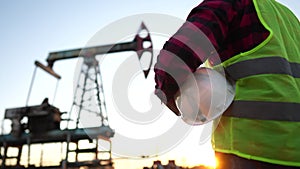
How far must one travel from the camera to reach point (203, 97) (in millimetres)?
1216

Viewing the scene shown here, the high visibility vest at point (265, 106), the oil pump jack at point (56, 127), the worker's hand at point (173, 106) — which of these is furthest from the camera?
the oil pump jack at point (56, 127)

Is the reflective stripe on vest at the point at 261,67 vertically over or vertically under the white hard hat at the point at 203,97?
over

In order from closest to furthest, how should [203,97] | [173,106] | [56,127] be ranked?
[203,97]
[173,106]
[56,127]

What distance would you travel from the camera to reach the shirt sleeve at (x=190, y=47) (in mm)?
1222

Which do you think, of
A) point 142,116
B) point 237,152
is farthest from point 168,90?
point 237,152

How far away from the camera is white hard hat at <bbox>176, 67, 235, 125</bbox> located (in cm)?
121

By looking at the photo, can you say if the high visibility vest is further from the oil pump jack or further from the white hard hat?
the oil pump jack

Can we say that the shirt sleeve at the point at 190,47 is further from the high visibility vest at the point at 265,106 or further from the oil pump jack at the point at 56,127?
the oil pump jack at the point at 56,127

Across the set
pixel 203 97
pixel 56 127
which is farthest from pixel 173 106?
pixel 56 127

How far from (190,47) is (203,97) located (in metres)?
0.20

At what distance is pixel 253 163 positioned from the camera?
123 centimetres

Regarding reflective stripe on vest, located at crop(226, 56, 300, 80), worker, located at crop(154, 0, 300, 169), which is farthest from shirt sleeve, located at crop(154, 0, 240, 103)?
reflective stripe on vest, located at crop(226, 56, 300, 80)

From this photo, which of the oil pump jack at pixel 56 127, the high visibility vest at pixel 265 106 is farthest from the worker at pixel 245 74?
the oil pump jack at pixel 56 127

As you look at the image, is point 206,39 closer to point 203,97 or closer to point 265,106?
point 203,97
